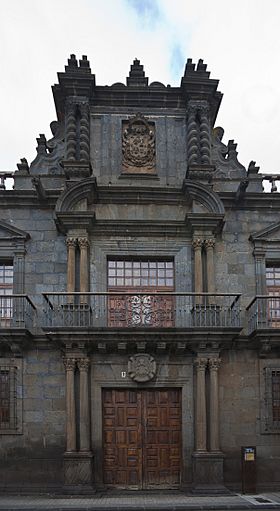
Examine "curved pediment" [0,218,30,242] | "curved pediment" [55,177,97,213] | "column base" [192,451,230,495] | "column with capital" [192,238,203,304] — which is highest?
"curved pediment" [55,177,97,213]

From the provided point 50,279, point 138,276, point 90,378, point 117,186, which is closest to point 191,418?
point 90,378

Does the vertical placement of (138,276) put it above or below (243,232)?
below

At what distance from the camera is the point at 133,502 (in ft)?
50.1

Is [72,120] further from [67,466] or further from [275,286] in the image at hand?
[67,466]

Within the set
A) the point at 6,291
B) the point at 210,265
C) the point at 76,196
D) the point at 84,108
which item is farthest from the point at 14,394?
the point at 84,108

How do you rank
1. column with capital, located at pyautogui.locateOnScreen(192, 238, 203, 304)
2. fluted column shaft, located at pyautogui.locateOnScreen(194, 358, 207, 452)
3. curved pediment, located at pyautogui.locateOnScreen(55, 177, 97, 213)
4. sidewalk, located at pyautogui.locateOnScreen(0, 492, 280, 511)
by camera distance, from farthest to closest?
curved pediment, located at pyautogui.locateOnScreen(55, 177, 97, 213)
column with capital, located at pyautogui.locateOnScreen(192, 238, 203, 304)
fluted column shaft, located at pyautogui.locateOnScreen(194, 358, 207, 452)
sidewalk, located at pyautogui.locateOnScreen(0, 492, 280, 511)

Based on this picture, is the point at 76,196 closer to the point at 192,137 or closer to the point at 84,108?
the point at 84,108

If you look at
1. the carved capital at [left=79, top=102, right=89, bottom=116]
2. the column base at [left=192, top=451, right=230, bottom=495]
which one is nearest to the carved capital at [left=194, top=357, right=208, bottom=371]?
the column base at [left=192, top=451, right=230, bottom=495]

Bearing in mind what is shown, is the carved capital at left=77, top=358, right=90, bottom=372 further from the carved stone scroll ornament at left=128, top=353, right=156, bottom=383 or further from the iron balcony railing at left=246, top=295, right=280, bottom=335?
the iron balcony railing at left=246, top=295, right=280, bottom=335

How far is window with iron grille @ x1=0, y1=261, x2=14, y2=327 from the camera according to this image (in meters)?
17.8

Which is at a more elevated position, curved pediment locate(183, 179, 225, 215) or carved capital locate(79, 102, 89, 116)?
carved capital locate(79, 102, 89, 116)

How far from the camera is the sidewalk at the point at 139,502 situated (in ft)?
47.3

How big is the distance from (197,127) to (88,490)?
1054 cm

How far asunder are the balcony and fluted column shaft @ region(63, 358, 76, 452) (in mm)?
1046
